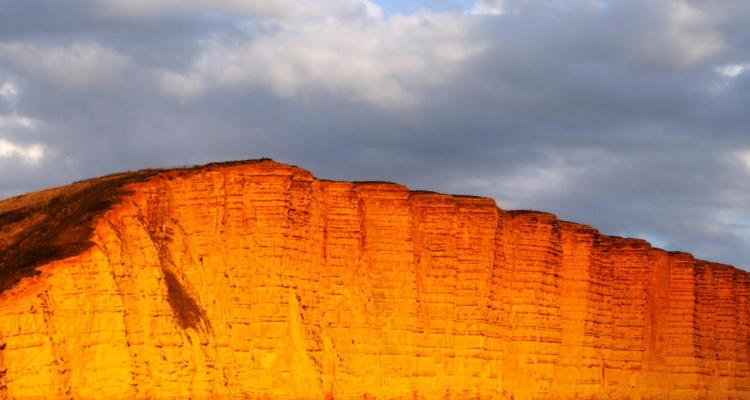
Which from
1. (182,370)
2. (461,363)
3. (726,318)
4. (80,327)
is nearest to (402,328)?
(461,363)

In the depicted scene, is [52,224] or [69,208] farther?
[69,208]

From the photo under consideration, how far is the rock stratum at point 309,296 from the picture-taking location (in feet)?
134

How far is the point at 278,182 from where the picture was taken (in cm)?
4912

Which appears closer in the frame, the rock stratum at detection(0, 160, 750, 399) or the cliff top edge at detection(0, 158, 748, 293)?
the rock stratum at detection(0, 160, 750, 399)

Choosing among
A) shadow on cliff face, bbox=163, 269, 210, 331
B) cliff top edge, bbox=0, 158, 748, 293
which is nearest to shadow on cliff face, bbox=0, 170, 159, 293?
cliff top edge, bbox=0, 158, 748, 293

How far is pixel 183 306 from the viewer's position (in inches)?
1778

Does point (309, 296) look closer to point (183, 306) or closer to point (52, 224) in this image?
point (183, 306)

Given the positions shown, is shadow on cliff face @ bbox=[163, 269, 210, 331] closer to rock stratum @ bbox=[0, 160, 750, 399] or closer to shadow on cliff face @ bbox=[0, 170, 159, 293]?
rock stratum @ bbox=[0, 160, 750, 399]

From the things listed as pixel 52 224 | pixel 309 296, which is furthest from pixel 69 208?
pixel 309 296

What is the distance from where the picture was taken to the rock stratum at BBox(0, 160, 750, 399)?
40719 millimetres

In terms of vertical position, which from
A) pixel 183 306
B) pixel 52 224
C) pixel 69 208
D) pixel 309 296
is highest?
pixel 69 208

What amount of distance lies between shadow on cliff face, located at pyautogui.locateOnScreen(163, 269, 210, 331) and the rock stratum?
9 centimetres

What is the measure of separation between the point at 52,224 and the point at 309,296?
30.7 feet

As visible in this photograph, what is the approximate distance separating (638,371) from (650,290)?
4.41 meters
